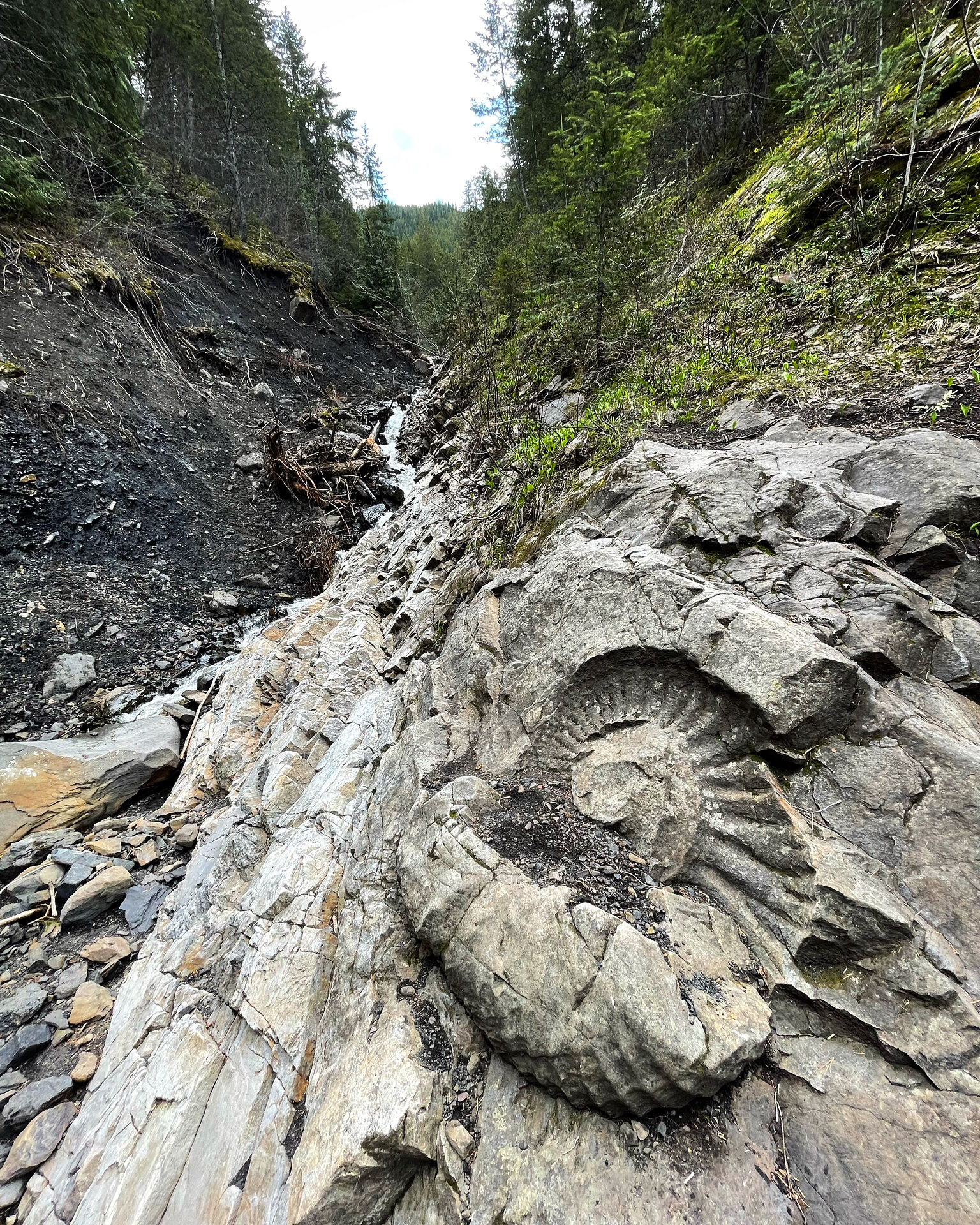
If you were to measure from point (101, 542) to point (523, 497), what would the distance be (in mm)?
8757

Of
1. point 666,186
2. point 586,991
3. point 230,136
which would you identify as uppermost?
point 230,136

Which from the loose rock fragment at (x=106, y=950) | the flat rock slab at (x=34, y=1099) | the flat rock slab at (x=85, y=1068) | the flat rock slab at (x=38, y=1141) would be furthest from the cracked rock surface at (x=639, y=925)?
the loose rock fragment at (x=106, y=950)

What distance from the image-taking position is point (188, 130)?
72.9 feet

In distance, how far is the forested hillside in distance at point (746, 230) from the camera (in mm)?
5367

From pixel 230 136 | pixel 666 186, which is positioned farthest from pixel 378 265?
pixel 666 186

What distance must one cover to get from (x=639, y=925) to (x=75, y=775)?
7438 mm

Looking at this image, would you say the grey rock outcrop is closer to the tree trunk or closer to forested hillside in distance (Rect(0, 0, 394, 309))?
forested hillside in distance (Rect(0, 0, 394, 309))

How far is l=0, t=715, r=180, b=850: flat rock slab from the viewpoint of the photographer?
5.82m

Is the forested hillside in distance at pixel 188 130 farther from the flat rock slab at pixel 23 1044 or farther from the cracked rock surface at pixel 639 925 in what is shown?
the flat rock slab at pixel 23 1044

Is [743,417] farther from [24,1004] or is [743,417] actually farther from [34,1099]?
[24,1004]

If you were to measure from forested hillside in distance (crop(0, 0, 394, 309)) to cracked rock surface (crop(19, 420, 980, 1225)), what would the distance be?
1008 cm

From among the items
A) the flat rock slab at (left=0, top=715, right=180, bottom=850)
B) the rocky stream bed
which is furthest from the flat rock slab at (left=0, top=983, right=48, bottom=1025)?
the flat rock slab at (left=0, top=715, right=180, bottom=850)

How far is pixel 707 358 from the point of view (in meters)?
6.56

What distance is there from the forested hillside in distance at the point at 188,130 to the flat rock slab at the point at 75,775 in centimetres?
850
